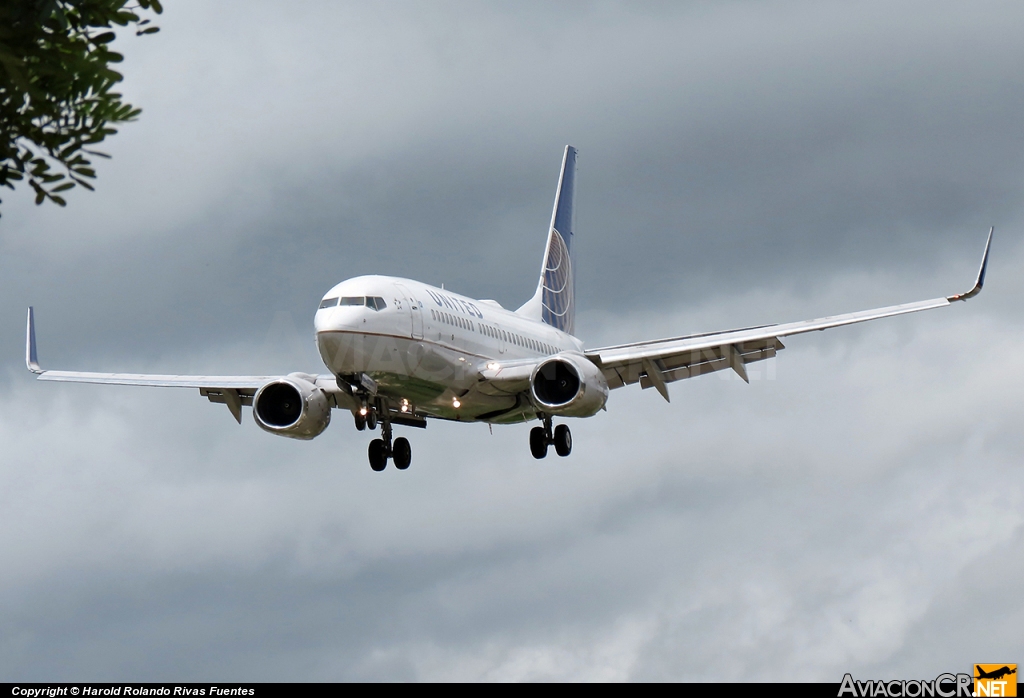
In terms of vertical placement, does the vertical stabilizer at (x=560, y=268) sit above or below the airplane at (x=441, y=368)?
above

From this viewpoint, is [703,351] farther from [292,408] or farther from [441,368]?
[292,408]

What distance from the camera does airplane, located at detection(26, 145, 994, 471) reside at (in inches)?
1367

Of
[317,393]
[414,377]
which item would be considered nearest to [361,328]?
[414,377]

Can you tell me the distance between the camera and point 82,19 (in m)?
12.0

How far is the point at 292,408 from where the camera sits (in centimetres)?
3919

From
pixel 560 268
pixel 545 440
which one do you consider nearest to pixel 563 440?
pixel 545 440

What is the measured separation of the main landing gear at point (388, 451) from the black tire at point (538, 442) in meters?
4.19

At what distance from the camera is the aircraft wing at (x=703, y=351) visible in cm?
3912

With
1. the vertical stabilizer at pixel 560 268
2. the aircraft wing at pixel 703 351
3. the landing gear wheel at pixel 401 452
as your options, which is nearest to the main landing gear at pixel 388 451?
the landing gear wheel at pixel 401 452

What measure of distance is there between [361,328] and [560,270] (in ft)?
92.1

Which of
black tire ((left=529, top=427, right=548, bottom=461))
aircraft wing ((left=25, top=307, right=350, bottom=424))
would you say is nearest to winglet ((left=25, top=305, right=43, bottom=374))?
aircraft wing ((left=25, top=307, right=350, bottom=424))

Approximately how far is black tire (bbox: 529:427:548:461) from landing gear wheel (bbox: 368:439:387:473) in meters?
5.17

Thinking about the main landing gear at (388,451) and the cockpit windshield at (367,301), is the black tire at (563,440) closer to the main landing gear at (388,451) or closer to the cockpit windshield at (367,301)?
the main landing gear at (388,451)

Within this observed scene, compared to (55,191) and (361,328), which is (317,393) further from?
A: (55,191)
